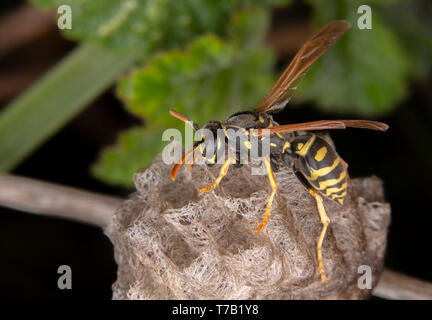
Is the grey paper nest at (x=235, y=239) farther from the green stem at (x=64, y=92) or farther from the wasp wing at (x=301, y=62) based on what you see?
the green stem at (x=64, y=92)

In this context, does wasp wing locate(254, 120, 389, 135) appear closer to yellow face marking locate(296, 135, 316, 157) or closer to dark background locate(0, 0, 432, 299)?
yellow face marking locate(296, 135, 316, 157)

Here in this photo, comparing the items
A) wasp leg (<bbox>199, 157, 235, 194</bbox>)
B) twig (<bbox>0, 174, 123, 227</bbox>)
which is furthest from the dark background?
wasp leg (<bbox>199, 157, 235, 194</bbox>)

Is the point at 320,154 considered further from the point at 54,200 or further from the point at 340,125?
the point at 54,200

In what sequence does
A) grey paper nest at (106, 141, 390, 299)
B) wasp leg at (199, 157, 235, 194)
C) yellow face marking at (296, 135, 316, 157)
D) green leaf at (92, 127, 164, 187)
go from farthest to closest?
green leaf at (92, 127, 164, 187) → yellow face marking at (296, 135, 316, 157) → wasp leg at (199, 157, 235, 194) → grey paper nest at (106, 141, 390, 299)

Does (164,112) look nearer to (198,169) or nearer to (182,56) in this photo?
(182,56)

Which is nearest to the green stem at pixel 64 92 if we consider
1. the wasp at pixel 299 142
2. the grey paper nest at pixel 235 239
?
the wasp at pixel 299 142

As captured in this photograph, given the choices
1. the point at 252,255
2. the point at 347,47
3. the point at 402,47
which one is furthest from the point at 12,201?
the point at 402,47
